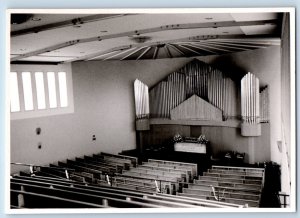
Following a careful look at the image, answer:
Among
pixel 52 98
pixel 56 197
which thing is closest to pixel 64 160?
pixel 52 98

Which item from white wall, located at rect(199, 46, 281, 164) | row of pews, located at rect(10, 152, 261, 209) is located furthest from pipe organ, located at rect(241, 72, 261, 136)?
A: row of pews, located at rect(10, 152, 261, 209)

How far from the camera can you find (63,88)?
11398 millimetres

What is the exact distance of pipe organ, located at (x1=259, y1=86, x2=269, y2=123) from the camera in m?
9.89

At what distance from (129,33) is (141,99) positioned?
627cm

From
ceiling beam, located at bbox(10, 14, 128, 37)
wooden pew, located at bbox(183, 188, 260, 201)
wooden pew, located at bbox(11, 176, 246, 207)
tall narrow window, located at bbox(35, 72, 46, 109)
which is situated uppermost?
ceiling beam, located at bbox(10, 14, 128, 37)

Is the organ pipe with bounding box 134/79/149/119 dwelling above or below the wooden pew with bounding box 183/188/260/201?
above

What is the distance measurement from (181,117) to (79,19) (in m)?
8.37

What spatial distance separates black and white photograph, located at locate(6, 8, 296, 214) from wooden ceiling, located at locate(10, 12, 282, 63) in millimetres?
36

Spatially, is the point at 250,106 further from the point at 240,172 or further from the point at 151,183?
the point at 151,183

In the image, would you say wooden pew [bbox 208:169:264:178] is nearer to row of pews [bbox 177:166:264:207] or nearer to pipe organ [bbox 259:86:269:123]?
row of pews [bbox 177:166:264:207]

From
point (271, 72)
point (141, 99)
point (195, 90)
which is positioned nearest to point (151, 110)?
point (141, 99)

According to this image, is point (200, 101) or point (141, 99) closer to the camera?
point (200, 101)

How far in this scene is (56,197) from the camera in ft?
18.4

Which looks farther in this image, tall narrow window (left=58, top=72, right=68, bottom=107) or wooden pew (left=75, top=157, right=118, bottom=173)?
tall narrow window (left=58, top=72, right=68, bottom=107)
